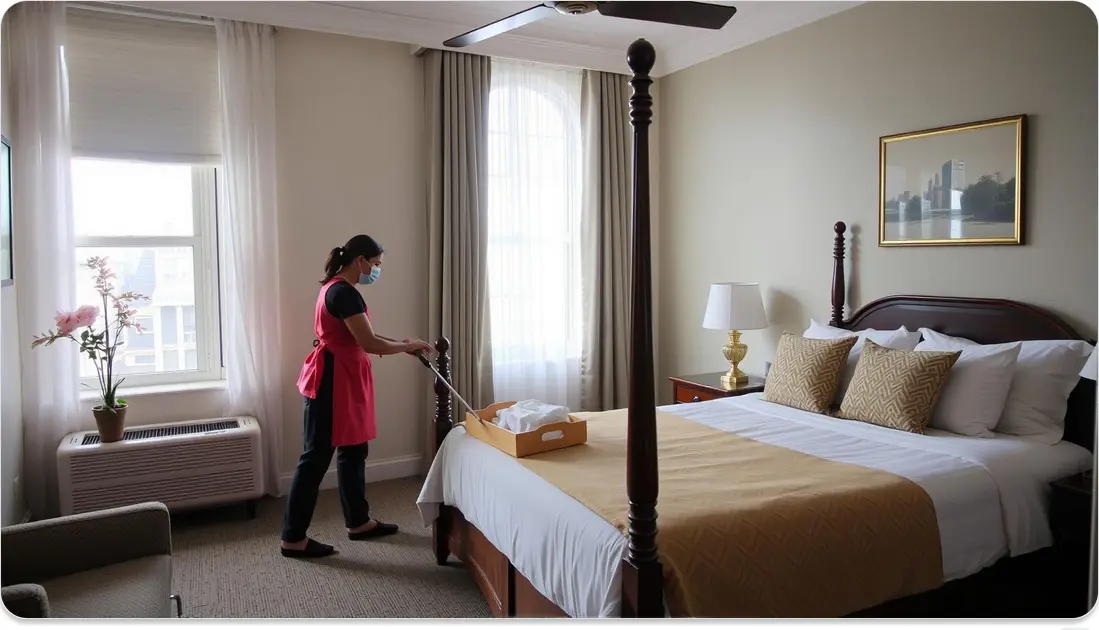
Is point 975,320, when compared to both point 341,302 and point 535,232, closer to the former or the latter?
point 535,232

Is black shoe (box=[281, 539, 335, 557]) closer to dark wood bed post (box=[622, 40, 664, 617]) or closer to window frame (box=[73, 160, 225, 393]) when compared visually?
window frame (box=[73, 160, 225, 393])

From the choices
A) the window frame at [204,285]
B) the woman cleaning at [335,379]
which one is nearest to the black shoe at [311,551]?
the woman cleaning at [335,379]

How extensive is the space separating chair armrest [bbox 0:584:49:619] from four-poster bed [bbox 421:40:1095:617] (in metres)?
1.28

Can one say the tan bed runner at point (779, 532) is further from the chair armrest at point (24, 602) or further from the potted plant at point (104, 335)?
the potted plant at point (104, 335)

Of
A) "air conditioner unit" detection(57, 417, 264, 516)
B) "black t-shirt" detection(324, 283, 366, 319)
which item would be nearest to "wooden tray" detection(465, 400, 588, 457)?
"black t-shirt" detection(324, 283, 366, 319)

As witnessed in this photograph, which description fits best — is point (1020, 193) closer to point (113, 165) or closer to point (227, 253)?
point (227, 253)

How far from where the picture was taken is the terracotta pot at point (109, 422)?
365cm

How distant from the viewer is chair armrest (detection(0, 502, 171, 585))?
2.23m

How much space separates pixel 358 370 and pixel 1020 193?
9.81ft

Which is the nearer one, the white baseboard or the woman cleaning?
the woman cleaning

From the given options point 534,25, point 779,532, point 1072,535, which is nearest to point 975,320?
point 1072,535

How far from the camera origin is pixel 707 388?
14.0 ft

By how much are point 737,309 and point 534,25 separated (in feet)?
6.95

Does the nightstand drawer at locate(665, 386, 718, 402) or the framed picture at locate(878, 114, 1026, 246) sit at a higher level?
the framed picture at locate(878, 114, 1026, 246)
